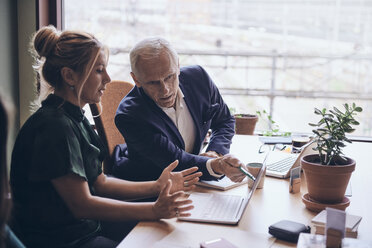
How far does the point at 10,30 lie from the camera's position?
2834 millimetres

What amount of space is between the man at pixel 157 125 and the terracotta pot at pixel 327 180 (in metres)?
0.31

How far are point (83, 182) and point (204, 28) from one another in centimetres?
323

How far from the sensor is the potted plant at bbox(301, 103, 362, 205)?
4.61 ft

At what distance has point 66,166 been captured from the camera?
4.47 feet

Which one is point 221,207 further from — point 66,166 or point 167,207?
point 66,166

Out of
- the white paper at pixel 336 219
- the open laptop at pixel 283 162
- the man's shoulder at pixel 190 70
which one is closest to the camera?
the white paper at pixel 336 219

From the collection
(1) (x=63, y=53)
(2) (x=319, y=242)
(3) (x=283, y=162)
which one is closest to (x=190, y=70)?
(3) (x=283, y=162)

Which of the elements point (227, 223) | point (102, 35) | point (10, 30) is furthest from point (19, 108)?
point (227, 223)

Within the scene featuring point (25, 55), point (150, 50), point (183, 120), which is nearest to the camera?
point (150, 50)

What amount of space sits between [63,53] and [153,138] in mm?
532

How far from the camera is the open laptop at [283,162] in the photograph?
1.73 meters

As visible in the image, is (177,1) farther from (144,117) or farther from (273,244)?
(273,244)

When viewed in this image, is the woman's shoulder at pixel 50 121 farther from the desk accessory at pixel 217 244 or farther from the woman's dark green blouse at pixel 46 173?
the desk accessory at pixel 217 244

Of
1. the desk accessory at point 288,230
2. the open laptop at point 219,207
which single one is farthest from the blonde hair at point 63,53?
the desk accessory at point 288,230
